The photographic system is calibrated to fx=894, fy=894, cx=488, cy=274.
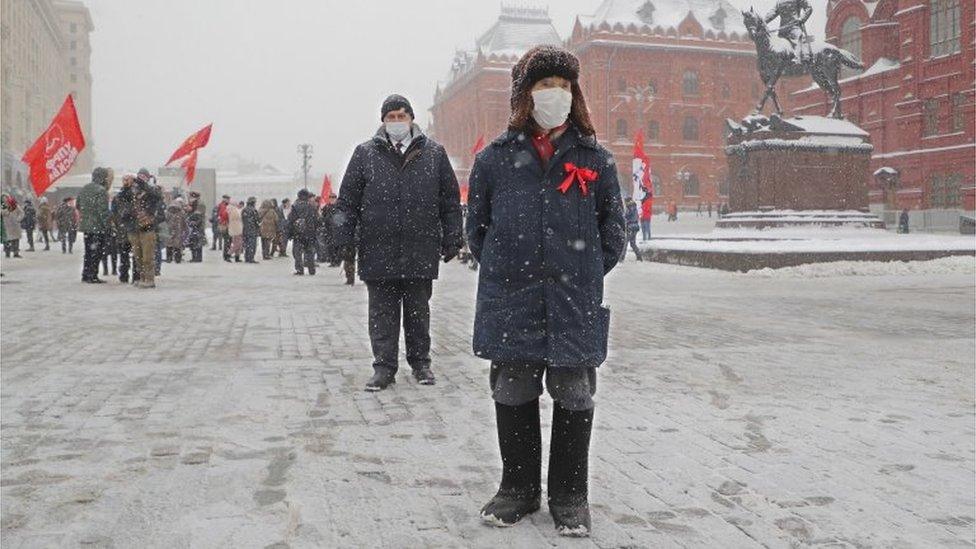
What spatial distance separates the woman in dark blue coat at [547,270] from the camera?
3.04 m

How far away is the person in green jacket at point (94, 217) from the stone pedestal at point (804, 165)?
500 inches

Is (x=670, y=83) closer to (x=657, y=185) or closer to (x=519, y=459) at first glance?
(x=657, y=185)

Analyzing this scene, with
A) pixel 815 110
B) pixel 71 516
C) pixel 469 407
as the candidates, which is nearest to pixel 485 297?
pixel 71 516

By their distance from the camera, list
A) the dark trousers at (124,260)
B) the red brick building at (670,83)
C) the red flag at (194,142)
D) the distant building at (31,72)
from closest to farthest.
Answer: the dark trousers at (124,260)
the red flag at (194,142)
the distant building at (31,72)
the red brick building at (670,83)

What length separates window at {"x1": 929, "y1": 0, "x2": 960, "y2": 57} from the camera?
Answer: 1636 inches

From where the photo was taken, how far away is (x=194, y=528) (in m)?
3.05

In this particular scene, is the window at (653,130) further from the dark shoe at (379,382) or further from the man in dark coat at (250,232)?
the dark shoe at (379,382)

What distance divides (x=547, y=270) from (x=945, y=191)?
4439cm

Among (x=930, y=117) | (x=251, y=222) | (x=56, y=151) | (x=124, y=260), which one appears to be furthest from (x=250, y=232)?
(x=930, y=117)

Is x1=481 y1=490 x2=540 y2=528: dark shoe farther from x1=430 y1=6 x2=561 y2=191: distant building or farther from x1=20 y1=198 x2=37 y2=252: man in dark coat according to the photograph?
x1=430 y1=6 x2=561 y2=191: distant building

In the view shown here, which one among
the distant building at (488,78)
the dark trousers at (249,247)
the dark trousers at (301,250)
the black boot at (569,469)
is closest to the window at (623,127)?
the distant building at (488,78)

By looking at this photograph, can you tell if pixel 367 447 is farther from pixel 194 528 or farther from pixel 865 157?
pixel 865 157

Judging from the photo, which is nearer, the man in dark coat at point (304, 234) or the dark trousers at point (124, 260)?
the dark trousers at point (124, 260)

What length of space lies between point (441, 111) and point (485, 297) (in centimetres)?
9095
